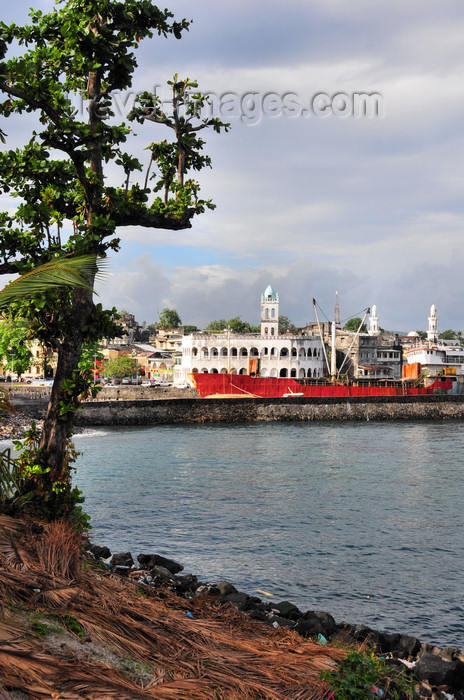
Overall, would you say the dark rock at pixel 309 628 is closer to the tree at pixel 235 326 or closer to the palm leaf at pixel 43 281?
the palm leaf at pixel 43 281

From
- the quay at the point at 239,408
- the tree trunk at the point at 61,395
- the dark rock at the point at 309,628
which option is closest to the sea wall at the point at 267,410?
the quay at the point at 239,408

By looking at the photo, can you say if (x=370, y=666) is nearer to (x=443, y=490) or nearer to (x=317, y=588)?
(x=317, y=588)

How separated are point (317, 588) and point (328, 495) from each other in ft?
34.9

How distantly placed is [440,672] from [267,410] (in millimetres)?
Result: 55320

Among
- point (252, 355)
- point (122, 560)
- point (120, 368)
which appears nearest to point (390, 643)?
point (122, 560)

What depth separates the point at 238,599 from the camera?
10859 mm

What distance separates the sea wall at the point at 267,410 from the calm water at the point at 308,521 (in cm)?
1846

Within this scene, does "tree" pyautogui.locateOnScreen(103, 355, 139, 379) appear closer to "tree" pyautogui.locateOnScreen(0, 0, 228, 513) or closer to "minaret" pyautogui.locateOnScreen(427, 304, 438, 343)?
"minaret" pyautogui.locateOnScreen(427, 304, 438, 343)

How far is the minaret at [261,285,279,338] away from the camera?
9662 centimetres

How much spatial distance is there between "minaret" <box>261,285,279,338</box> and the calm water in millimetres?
57371

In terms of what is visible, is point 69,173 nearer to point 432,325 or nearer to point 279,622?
point 279,622

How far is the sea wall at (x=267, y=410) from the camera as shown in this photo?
190 feet

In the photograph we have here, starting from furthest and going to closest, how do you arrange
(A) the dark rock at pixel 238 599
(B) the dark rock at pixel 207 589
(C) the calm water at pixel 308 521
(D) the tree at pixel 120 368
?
(D) the tree at pixel 120 368 < (C) the calm water at pixel 308 521 < (B) the dark rock at pixel 207 589 < (A) the dark rock at pixel 238 599

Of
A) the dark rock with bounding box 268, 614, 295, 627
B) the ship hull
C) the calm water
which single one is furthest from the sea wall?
the dark rock with bounding box 268, 614, 295, 627
